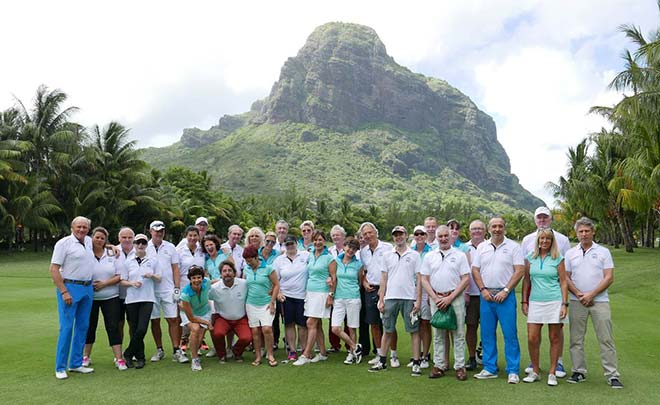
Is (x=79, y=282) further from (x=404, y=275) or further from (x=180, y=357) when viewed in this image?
(x=404, y=275)

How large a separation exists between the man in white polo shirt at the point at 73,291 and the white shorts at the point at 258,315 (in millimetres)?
2236

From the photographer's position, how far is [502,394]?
6.35 m

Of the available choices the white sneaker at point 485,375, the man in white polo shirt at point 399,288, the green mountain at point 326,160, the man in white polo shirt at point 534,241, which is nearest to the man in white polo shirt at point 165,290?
the man in white polo shirt at point 399,288

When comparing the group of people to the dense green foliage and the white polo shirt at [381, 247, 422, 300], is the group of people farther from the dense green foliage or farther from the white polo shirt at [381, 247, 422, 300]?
the dense green foliage

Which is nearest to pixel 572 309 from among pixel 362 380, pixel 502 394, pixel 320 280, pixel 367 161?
pixel 502 394

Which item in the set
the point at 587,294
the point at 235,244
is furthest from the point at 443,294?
the point at 235,244

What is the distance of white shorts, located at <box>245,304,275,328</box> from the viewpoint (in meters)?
8.16

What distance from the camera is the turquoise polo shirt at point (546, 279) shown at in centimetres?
684

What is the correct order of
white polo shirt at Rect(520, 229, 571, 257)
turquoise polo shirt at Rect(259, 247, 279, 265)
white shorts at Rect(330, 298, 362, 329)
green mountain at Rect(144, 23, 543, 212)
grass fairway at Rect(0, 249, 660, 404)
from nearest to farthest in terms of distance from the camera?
grass fairway at Rect(0, 249, 660, 404) → white polo shirt at Rect(520, 229, 571, 257) → white shorts at Rect(330, 298, 362, 329) → turquoise polo shirt at Rect(259, 247, 279, 265) → green mountain at Rect(144, 23, 543, 212)

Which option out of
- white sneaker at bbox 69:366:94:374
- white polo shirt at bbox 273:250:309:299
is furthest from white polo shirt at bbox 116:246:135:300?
white polo shirt at bbox 273:250:309:299

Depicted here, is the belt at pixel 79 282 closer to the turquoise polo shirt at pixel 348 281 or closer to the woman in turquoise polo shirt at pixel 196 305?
the woman in turquoise polo shirt at pixel 196 305

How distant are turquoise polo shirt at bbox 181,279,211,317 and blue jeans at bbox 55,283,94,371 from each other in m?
1.29

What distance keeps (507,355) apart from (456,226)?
7.31ft

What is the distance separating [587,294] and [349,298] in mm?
3173
